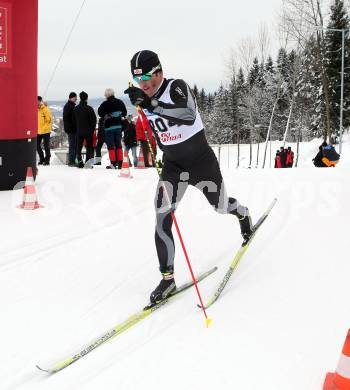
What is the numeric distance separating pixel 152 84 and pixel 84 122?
Result: 298 inches

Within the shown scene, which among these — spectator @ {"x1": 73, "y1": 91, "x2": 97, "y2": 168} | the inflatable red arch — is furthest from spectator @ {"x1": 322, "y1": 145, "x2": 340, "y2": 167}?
the inflatable red arch

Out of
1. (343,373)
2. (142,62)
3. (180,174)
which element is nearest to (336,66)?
(180,174)

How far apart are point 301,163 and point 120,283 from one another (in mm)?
30915

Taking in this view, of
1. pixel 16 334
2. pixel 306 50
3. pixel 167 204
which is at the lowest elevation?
pixel 16 334

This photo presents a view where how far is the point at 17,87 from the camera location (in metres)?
7.55

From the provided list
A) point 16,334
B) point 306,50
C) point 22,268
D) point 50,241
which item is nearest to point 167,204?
point 16,334

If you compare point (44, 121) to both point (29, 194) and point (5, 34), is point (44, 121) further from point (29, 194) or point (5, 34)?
point (29, 194)

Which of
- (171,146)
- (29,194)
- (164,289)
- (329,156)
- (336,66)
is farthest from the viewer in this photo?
(336,66)

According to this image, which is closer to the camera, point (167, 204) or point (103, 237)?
point (167, 204)

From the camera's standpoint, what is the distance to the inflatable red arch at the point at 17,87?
7.29 meters

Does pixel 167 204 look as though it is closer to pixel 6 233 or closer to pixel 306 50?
pixel 6 233

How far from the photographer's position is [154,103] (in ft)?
10.8

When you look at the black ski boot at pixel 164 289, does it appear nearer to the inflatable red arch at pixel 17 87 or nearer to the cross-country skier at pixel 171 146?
the cross-country skier at pixel 171 146

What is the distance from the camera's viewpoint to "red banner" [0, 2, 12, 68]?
7141mm
